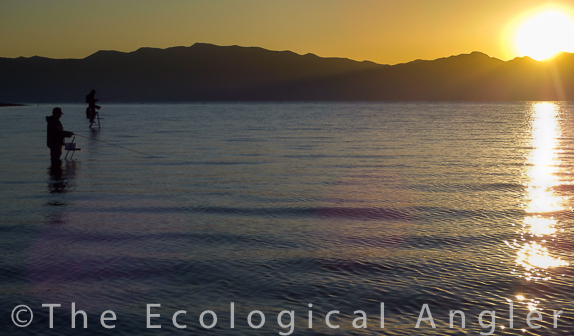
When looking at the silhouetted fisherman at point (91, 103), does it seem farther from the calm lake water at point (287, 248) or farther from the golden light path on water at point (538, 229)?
the golden light path on water at point (538, 229)

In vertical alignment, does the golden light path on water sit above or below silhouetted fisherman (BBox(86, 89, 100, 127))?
below

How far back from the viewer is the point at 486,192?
42.2ft

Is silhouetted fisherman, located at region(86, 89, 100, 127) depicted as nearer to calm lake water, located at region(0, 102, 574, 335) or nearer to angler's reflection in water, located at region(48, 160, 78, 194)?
angler's reflection in water, located at region(48, 160, 78, 194)

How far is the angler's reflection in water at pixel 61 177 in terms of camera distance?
13086 millimetres

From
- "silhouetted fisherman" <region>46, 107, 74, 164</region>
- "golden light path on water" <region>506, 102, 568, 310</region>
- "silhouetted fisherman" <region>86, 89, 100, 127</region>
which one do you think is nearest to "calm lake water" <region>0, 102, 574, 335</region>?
"golden light path on water" <region>506, 102, 568, 310</region>

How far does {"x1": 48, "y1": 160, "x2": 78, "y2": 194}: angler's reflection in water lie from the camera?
1309 cm

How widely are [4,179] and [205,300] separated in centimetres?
1075

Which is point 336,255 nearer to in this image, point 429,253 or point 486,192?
point 429,253

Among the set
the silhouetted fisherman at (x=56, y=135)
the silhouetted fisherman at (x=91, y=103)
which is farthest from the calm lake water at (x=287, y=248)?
the silhouetted fisherman at (x=91, y=103)

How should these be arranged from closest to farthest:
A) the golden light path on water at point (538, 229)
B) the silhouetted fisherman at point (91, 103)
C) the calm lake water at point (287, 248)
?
the calm lake water at point (287, 248) < the golden light path on water at point (538, 229) < the silhouetted fisherman at point (91, 103)

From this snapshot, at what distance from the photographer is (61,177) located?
49.5 feet

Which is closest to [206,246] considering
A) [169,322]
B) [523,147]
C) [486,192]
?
[169,322]

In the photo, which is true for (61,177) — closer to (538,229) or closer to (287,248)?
(287,248)

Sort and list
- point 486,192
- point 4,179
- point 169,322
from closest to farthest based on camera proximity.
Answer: point 169,322
point 486,192
point 4,179
